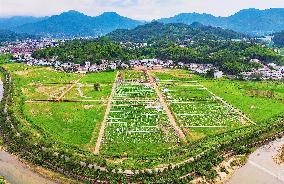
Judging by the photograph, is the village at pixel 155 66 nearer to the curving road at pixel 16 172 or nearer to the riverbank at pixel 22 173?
the curving road at pixel 16 172

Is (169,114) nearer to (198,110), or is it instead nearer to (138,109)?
(198,110)

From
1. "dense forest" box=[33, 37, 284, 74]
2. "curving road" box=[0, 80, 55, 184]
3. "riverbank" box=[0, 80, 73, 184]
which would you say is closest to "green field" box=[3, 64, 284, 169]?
"riverbank" box=[0, 80, 73, 184]

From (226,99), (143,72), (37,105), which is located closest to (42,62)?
Answer: (143,72)

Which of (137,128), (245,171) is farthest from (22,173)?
(245,171)

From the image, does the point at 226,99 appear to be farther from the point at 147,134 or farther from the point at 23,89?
the point at 23,89

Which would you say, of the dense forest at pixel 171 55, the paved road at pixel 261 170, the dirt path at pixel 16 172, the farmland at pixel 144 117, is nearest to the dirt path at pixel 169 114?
the farmland at pixel 144 117

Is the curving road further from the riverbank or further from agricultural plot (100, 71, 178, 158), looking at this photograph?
agricultural plot (100, 71, 178, 158)
